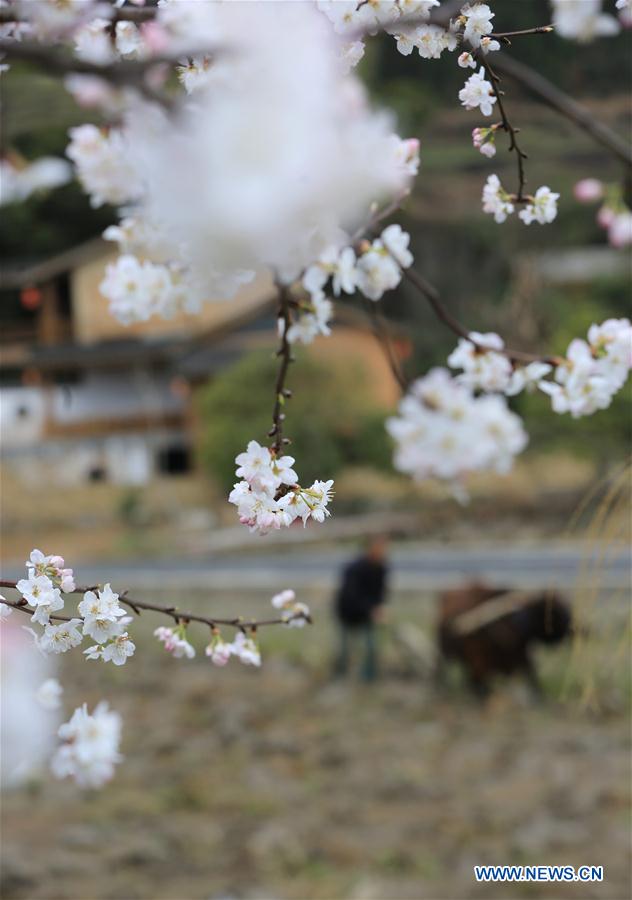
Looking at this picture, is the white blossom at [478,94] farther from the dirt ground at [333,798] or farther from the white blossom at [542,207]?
the dirt ground at [333,798]

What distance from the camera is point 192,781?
3.88 m

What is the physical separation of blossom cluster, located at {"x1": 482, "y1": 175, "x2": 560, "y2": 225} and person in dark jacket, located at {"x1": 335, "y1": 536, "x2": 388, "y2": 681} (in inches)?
168

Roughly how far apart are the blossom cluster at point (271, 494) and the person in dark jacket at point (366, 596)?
4553 millimetres

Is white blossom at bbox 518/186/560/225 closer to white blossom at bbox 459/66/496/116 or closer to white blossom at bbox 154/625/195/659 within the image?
white blossom at bbox 459/66/496/116

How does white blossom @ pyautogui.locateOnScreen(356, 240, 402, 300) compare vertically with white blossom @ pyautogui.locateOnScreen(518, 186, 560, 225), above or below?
above

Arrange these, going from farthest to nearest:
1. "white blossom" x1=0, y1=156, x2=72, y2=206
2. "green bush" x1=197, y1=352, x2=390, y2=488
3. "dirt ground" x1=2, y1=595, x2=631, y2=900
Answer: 1. "green bush" x1=197, y1=352, x2=390, y2=488
2. "dirt ground" x1=2, y1=595, x2=631, y2=900
3. "white blossom" x1=0, y1=156, x2=72, y2=206

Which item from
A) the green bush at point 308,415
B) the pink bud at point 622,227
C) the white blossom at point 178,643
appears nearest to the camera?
the white blossom at point 178,643

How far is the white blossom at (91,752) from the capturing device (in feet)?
4.36

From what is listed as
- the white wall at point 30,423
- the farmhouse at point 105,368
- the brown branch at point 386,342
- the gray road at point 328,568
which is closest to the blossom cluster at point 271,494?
the brown branch at point 386,342

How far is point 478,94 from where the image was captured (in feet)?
3.04

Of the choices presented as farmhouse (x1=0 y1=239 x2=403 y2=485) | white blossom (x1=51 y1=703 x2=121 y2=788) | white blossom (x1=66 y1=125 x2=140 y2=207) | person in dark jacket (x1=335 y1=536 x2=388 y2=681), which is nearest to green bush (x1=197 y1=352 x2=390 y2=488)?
farmhouse (x1=0 y1=239 x2=403 y2=485)

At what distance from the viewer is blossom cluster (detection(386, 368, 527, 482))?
6.95 ft

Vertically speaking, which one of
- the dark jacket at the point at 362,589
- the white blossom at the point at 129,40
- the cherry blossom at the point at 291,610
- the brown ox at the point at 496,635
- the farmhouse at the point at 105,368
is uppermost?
the farmhouse at the point at 105,368

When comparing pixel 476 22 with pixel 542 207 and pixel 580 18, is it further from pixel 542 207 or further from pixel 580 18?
pixel 580 18
